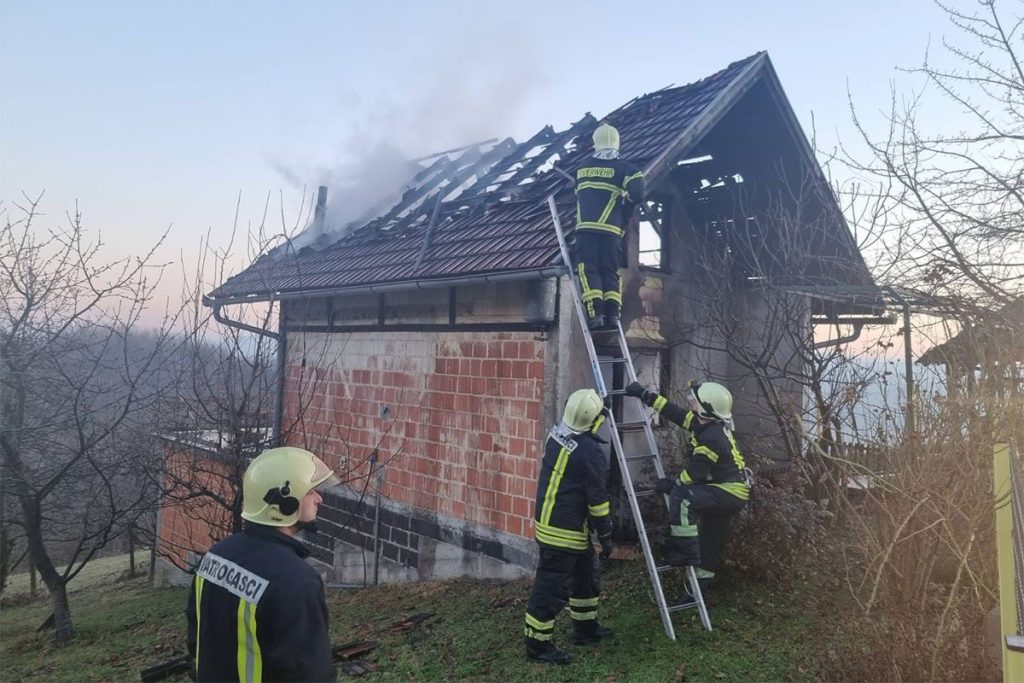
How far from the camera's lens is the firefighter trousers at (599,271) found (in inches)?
215

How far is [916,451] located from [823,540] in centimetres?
166

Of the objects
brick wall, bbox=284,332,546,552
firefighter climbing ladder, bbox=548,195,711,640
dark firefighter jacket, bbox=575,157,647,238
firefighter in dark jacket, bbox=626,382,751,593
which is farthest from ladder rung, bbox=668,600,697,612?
dark firefighter jacket, bbox=575,157,647,238

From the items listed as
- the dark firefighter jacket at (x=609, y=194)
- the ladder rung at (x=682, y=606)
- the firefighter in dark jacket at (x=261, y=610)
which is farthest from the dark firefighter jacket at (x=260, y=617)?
the dark firefighter jacket at (x=609, y=194)

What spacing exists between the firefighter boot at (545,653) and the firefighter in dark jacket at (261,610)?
2418 millimetres

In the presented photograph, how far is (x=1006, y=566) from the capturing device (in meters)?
3.01

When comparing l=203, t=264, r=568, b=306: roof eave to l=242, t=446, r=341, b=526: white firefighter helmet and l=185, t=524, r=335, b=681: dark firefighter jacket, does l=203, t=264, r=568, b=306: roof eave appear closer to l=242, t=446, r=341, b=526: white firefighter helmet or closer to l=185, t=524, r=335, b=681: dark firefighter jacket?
l=242, t=446, r=341, b=526: white firefighter helmet

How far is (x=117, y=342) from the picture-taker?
26.2 feet

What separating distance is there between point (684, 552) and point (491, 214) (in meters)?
4.49

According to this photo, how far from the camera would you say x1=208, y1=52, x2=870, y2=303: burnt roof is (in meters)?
6.43

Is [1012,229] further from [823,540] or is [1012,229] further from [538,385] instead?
[538,385]

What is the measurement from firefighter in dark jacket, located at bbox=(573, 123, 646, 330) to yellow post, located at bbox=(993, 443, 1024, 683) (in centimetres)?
281

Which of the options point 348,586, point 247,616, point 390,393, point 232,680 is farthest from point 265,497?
point 348,586

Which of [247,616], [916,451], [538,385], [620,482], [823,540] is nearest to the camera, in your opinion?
[247,616]

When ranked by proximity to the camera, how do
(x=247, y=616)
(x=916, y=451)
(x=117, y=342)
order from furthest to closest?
(x=117, y=342), (x=916, y=451), (x=247, y=616)
